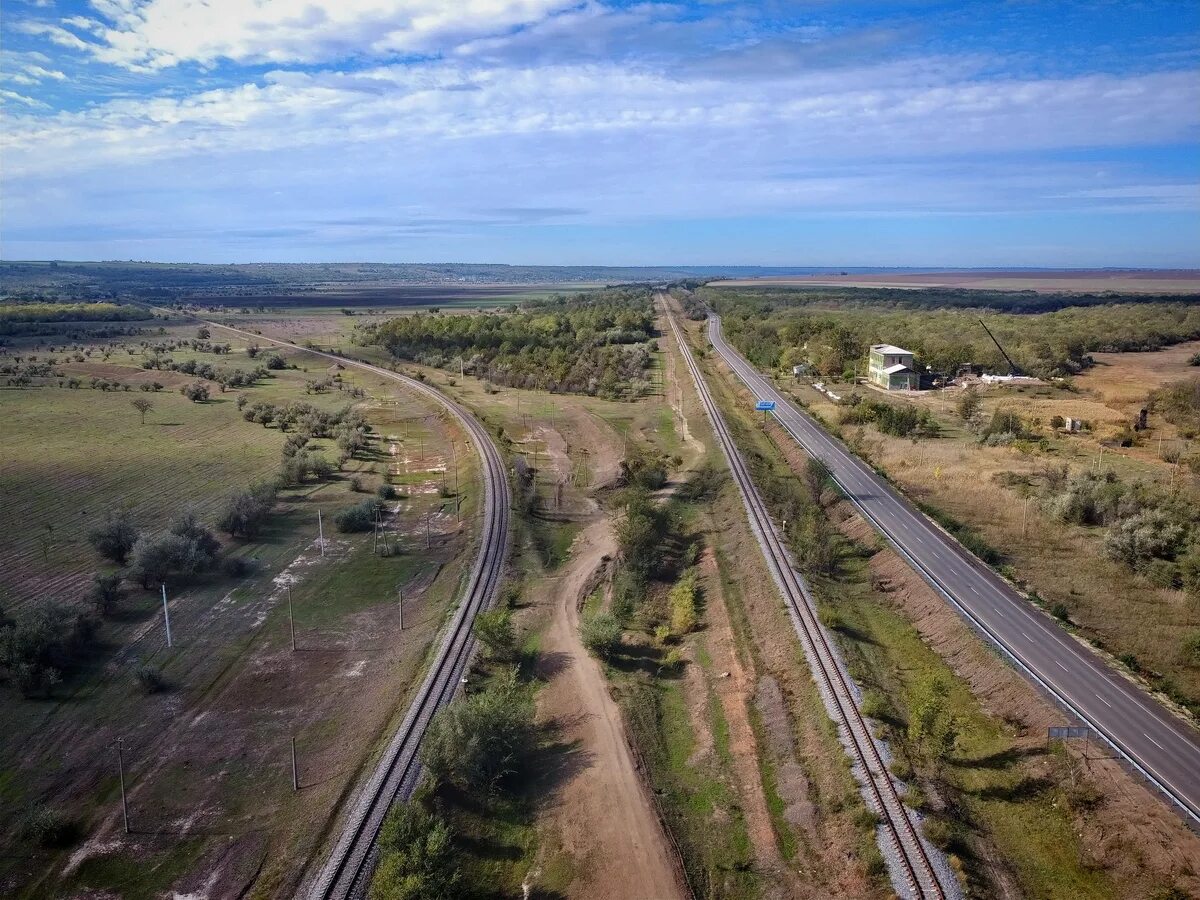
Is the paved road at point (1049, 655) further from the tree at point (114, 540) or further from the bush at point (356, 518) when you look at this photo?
the tree at point (114, 540)

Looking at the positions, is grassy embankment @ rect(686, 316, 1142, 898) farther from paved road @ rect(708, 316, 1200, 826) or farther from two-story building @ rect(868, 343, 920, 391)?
two-story building @ rect(868, 343, 920, 391)

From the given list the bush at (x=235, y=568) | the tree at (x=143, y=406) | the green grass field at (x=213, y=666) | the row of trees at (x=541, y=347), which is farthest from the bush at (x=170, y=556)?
the row of trees at (x=541, y=347)

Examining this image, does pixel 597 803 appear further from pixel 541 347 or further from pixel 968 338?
pixel 968 338

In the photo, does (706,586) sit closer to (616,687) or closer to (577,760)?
(616,687)

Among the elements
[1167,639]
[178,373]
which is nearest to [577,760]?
[1167,639]

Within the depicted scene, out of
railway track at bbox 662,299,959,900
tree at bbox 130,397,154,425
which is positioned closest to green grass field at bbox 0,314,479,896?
tree at bbox 130,397,154,425

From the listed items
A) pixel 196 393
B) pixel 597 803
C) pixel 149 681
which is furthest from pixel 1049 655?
pixel 196 393

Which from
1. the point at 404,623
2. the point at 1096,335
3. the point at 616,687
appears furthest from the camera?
the point at 1096,335
